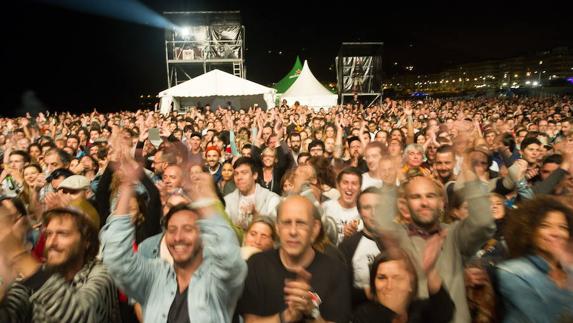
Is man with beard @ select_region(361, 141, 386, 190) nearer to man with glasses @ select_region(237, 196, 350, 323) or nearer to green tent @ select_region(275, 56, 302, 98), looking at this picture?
man with glasses @ select_region(237, 196, 350, 323)

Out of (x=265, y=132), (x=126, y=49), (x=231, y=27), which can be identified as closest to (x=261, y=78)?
(x=126, y=49)

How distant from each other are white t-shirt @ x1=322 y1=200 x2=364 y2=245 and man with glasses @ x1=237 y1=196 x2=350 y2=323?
1205 millimetres

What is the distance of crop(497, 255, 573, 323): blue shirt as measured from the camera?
6.95 feet

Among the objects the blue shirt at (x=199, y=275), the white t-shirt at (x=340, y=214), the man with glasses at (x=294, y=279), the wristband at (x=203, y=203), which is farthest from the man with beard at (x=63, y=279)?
the white t-shirt at (x=340, y=214)

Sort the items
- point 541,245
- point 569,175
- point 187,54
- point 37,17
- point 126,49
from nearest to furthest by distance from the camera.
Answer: point 541,245, point 569,175, point 187,54, point 37,17, point 126,49

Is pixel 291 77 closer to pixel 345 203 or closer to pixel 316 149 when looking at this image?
pixel 316 149

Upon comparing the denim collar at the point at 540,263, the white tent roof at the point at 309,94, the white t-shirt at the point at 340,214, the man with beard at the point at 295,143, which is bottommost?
the white t-shirt at the point at 340,214

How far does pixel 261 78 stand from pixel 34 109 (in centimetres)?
5694

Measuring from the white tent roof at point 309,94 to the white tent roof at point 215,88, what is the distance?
3.51 m

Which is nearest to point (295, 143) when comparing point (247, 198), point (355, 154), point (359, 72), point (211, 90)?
point (355, 154)

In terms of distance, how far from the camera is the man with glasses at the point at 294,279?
2.33 m

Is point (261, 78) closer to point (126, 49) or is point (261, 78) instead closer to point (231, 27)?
point (126, 49)

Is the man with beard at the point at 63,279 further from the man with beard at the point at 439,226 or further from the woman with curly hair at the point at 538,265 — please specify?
the woman with curly hair at the point at 538,265

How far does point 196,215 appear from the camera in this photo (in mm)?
2391
